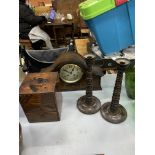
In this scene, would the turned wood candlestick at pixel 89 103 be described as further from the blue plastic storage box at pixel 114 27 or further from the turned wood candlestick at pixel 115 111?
the blue plastic storage box at pixel 114 27

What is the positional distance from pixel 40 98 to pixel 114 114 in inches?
13.1

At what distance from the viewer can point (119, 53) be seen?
47.9 inches

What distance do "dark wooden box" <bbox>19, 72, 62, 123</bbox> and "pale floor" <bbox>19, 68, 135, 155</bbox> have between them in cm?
4

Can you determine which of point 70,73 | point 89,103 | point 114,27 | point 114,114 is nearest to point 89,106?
point 89,103

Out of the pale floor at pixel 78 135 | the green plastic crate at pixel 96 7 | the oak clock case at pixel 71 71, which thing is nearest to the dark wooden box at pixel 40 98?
the pale floor at pixel 78 135

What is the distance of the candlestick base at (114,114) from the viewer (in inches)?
31.3

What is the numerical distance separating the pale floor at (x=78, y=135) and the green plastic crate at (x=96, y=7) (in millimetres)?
517

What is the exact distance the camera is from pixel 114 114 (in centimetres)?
81
